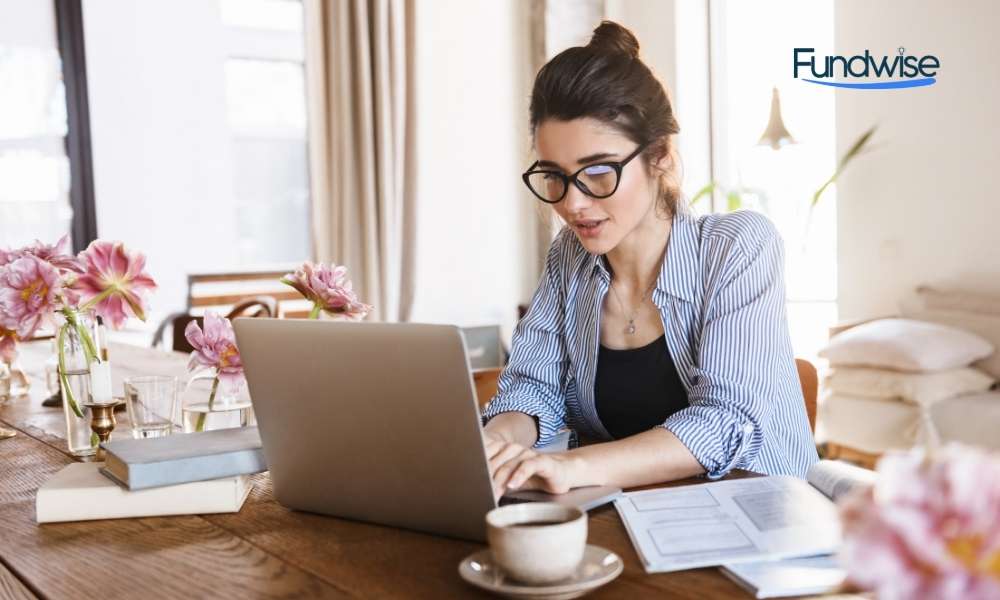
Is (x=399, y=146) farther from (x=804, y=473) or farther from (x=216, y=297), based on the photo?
(x=804, y=473)

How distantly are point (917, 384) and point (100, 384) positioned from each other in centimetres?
267

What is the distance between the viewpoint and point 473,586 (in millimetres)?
875

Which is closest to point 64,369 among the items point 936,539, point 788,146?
point 936,539

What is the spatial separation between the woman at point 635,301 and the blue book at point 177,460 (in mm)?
419

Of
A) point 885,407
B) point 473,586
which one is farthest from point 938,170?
point 473,586

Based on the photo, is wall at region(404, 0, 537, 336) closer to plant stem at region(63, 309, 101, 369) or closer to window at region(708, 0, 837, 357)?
window at region(708, 0, 837, 357)

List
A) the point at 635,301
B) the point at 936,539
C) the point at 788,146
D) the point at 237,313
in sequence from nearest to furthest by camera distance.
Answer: the point at 936,539, the point at 635,301, the point at 237,313, the point at 788,146

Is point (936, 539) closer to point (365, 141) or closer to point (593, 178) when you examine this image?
point (593, 178)

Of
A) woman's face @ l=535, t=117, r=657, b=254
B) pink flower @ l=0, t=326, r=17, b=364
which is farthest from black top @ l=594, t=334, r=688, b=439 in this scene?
pink flower @ l=0, t=326, r=17, b=364

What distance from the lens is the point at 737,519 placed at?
3.32 feet

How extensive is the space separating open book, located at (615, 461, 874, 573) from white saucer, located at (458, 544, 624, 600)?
6 cm

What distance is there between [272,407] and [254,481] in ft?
0.81

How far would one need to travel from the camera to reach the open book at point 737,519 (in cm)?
91

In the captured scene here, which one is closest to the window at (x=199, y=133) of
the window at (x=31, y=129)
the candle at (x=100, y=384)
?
the window at (x=31, y=129)
